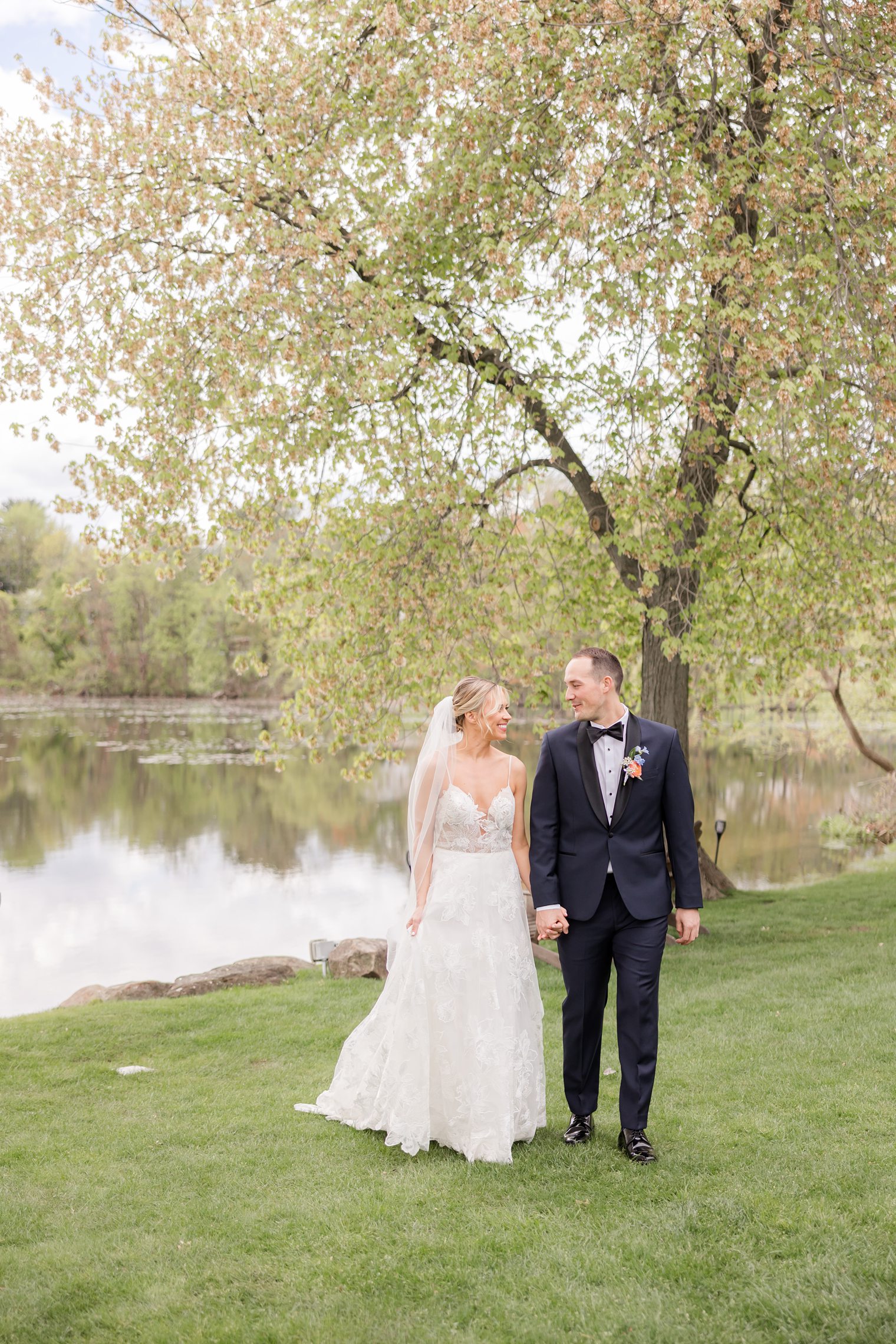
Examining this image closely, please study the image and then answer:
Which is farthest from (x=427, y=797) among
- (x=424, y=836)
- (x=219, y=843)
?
(x=219, y=843)

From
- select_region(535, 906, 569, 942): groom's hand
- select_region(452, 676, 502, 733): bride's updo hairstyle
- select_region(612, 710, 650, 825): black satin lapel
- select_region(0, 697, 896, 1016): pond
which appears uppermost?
select_region(452, 676, 502, 733): bride's updo hairstyle

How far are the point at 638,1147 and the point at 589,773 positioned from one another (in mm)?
1757

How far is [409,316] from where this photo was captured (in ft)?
34.1

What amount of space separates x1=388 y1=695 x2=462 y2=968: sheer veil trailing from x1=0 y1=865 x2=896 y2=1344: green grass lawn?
4.46 ft

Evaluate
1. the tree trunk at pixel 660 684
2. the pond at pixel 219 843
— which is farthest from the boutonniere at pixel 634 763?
the pond at pixel 219 843

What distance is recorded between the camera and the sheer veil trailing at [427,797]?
226 inches

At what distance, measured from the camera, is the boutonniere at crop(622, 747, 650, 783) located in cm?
508

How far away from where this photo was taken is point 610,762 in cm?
524

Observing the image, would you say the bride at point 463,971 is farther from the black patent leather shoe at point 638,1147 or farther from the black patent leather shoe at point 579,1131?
the black patent leather shoe at point 638,1147

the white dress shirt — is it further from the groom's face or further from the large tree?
the large tree

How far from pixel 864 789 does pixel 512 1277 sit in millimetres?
29323

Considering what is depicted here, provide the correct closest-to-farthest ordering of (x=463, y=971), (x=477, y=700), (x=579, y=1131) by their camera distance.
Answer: (x=579, y=1131), (x=463, y=971), (x=477, y=700)

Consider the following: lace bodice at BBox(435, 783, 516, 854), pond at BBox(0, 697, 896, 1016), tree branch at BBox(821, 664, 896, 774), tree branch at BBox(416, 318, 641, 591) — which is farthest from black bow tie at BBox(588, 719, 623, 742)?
tree branch at BBox(821, 664, 896, 774)

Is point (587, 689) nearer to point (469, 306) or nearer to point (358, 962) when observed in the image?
point (358, 962)
